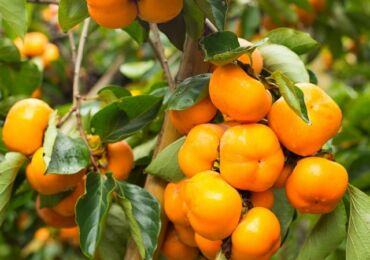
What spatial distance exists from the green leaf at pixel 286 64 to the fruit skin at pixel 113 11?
23cm

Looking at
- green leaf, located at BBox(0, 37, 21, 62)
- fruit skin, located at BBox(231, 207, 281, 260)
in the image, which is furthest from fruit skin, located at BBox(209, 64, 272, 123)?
green leaf, located at BBox(0, 37, 21, 62)

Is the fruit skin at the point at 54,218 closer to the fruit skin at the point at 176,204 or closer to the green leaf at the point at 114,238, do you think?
A: the green leaf at the point at 114,238

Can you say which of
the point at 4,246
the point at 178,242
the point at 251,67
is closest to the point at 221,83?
the point at 251,67

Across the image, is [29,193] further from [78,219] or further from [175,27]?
[175,27]

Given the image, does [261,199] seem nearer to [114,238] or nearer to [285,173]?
[285,173]

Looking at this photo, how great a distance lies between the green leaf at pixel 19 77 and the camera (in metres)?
1.18

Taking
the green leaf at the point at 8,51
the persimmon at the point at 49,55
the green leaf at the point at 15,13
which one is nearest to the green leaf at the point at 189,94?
the green leaf at the point at 15,13

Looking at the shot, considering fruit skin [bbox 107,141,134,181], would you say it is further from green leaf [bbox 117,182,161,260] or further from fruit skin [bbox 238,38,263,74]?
fruit skin [bbox 238,38,263,74]

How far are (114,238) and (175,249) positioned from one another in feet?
0.32

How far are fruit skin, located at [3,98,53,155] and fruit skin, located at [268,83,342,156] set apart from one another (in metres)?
0.34

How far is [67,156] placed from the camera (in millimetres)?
833

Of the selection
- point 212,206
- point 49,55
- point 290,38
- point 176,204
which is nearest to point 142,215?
point 176,204

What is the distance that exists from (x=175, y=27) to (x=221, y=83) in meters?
0.14

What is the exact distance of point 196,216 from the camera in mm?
733
